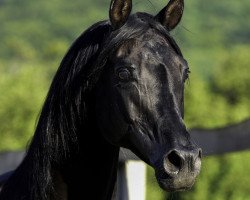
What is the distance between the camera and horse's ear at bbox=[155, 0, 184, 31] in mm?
4180

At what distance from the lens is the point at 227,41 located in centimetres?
13075

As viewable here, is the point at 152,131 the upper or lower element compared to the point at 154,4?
lower

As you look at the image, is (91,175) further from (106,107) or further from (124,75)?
(124,75)

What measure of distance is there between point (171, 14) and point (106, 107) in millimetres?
594

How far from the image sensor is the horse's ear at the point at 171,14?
4.18m

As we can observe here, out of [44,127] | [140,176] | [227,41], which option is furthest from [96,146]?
[227,41]

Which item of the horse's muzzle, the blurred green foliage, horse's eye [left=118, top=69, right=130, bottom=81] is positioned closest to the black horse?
horse's eye [left=118, top=69, right=130, bottom=81]

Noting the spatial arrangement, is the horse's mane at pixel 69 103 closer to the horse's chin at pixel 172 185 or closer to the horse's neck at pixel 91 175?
the horse's neck at pixel 91 175

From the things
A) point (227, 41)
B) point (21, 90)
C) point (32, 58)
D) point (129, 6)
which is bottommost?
point (227, 41)

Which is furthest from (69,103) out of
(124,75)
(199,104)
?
(199,104)

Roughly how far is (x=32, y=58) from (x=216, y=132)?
94418 mm

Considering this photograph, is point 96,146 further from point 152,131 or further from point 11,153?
point 11,153

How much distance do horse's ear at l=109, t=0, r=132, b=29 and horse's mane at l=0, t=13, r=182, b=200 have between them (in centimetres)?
3

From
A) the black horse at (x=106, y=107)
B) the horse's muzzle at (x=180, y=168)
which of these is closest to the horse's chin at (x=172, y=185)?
the horse's muzzle at (x=180, y=168)
